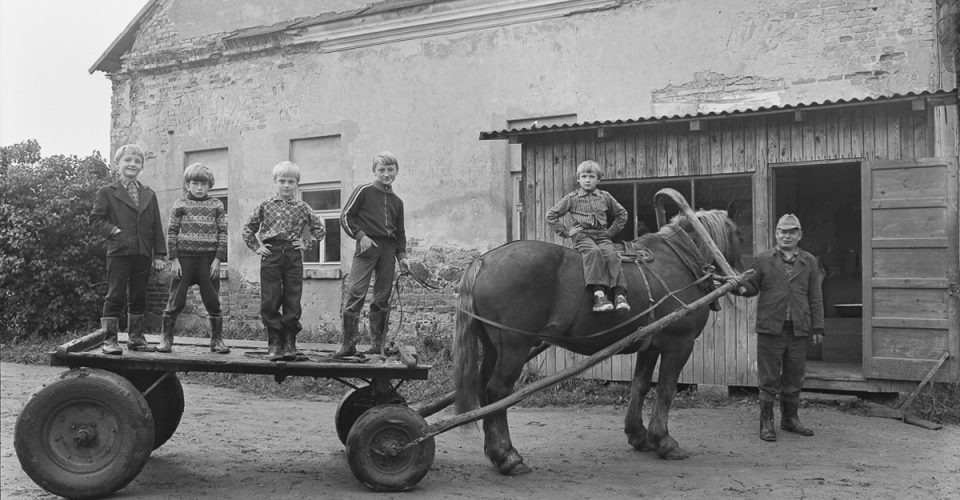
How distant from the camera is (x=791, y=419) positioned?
6.84 m

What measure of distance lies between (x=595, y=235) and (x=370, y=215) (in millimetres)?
1818

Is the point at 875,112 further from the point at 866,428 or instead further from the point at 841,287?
the point at 841,287

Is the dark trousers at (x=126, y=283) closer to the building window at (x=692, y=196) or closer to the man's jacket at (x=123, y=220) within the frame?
the man's jacket at (x=123, y=220)

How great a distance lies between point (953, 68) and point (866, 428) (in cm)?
505

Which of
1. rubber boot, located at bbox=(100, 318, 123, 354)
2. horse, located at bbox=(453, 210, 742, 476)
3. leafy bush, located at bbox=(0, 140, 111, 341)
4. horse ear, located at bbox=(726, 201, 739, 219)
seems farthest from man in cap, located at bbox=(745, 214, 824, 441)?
leafy bush, located at bbox=(0, 140, 111, 341)

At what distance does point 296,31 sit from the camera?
12.9 m

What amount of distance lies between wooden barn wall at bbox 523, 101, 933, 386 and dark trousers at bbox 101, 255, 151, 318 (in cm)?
483

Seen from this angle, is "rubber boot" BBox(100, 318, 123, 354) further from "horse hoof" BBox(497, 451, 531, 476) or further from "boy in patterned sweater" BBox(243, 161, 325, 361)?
"horse hoof" BBox(497, 451, 531, 476)

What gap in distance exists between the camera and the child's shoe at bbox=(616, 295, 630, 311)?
216 inches

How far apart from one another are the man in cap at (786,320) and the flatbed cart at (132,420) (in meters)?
1.97

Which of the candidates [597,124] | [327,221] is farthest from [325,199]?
[597,124]

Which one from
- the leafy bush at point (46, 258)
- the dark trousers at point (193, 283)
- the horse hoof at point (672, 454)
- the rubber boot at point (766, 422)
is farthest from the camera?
the leafy bush at point (46, 258)

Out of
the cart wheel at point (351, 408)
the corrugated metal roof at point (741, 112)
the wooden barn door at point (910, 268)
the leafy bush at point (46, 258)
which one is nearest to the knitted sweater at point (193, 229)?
the cart wheel at point (351, 408)

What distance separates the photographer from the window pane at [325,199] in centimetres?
1277
